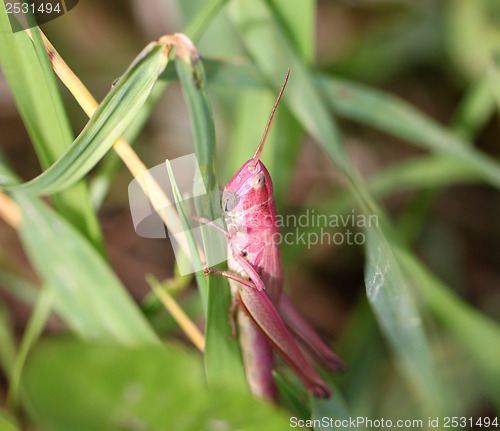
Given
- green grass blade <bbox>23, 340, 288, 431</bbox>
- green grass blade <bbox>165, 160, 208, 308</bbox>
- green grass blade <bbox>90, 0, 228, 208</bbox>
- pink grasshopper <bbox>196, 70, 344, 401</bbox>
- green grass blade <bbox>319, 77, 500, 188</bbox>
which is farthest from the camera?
green grass blade <bbox>319, 77, 500, 188</bbox>

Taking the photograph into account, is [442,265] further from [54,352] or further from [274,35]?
[54,352]

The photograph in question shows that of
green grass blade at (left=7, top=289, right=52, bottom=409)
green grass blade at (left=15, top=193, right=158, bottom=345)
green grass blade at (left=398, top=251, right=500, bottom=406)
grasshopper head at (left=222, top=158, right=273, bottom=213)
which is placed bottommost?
green grass blade at (left=398, top=251, right=500, bottom=406)

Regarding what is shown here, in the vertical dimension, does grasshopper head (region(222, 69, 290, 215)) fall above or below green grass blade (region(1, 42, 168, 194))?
below

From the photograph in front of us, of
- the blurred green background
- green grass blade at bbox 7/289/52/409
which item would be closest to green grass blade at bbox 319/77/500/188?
the blurred green background

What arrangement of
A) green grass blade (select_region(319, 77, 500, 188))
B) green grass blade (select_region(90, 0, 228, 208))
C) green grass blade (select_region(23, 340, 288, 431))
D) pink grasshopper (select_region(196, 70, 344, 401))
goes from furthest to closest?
green grass blade (select_region(319, 77, 500, 188)), green grass blade (select_region(90, 0, 228, 208)), pink grasshopper (select_region(196, 70, 344, 401)), green grass blade (select_region(23, 340, 288, 431))

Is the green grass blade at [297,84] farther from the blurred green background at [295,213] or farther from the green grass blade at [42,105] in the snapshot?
the green grass blade at [42,105]

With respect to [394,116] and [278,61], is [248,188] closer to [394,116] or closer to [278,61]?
[278,61]

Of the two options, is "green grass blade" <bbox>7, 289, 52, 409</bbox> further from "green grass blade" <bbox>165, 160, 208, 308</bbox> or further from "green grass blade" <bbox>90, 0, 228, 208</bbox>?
"green grass blade" <bbox>165, 160, 208, 308</bbox>

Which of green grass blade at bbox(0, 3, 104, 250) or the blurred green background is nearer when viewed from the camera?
the blurred green background
